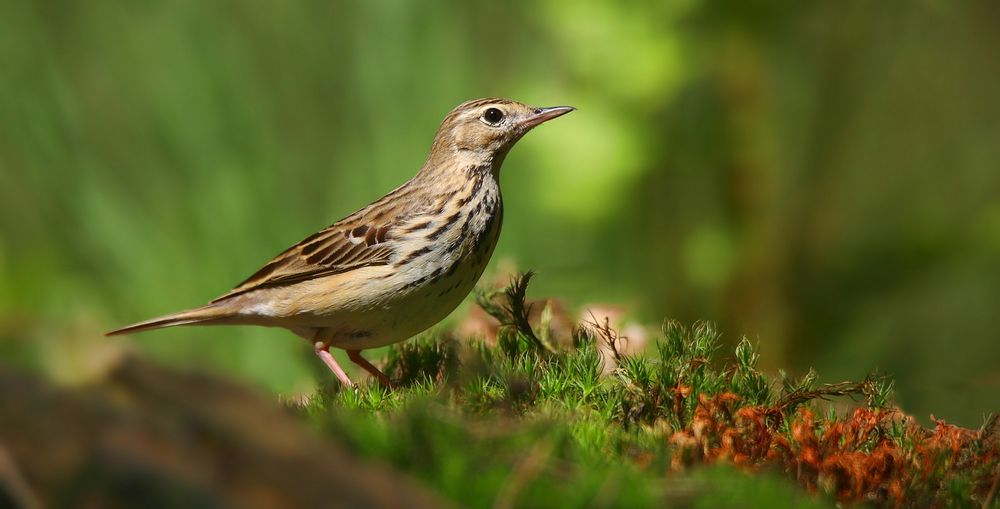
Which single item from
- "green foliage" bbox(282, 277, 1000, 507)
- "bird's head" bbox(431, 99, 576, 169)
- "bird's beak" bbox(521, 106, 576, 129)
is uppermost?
"bird's beak" bbox(521, 106, 576, 129)

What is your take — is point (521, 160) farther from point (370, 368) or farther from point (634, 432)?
point (634, 432)

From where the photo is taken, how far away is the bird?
4078 millimetres

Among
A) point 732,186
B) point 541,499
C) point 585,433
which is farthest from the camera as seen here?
point 732,186

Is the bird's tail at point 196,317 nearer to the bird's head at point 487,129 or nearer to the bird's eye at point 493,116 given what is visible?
the bird's head at point 487,129

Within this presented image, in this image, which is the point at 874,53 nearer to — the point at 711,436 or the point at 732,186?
the point at 732,186

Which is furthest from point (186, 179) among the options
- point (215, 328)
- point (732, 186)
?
point (732, 186)

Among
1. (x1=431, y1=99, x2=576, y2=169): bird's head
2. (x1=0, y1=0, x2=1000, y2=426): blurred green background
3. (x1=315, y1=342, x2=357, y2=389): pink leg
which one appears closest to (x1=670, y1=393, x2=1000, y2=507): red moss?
(x1=315, y1=342, x2=357, y2=389): pink leg

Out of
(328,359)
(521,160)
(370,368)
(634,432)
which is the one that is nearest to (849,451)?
(634,432)

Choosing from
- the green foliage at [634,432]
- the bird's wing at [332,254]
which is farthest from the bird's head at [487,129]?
the green foliage at [634,432]

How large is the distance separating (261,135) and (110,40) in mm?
1114

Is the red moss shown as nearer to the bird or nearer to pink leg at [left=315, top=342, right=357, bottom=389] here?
the bird

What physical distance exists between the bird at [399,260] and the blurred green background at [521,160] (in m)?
1.41

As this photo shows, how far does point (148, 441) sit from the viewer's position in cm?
166

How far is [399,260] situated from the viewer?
13.7ft
